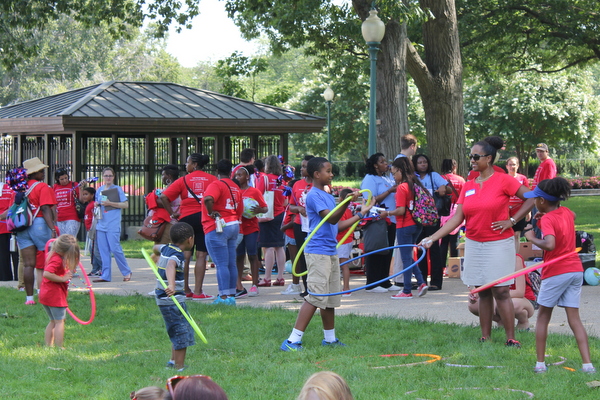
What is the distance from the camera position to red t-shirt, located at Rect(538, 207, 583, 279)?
5910 millimetres

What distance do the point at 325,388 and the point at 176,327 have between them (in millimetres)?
3982

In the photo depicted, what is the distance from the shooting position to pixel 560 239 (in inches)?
234

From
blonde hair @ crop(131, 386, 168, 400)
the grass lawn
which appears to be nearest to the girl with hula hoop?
the grass lawn

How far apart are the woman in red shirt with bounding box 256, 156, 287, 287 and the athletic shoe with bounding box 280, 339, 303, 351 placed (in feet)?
13.3

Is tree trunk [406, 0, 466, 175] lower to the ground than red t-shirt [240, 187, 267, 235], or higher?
higher

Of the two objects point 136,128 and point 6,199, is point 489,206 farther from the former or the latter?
point 136,128

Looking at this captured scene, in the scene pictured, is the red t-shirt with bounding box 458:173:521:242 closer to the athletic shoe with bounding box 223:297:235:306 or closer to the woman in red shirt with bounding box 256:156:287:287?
the athletic shoe with bounding box 223:297:235:306

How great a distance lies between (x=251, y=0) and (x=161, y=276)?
546 inches

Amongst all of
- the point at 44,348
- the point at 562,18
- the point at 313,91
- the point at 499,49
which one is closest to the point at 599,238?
the point at 562,18

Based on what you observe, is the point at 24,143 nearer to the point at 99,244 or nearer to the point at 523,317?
the point at 99,244

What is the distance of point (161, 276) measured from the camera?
6.52m

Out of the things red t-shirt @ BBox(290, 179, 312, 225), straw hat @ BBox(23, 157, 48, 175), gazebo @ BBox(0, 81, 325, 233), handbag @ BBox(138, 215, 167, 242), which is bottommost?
handbag @ BBox(138, 215, 167, 242)

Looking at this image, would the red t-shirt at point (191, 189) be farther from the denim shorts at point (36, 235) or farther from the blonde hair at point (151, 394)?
the blonde hair at point (151, 394)

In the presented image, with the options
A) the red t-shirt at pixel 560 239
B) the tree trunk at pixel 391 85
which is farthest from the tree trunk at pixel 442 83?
the red t-shirt at pixel 560 239
